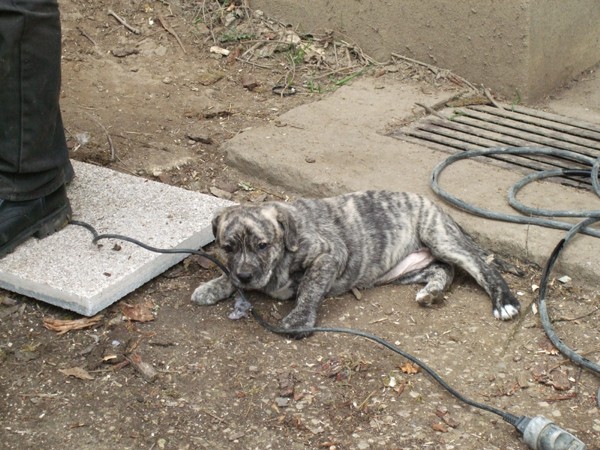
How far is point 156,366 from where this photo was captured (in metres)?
4.53

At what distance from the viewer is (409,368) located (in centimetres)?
450

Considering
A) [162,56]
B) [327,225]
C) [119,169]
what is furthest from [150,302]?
[162,56]

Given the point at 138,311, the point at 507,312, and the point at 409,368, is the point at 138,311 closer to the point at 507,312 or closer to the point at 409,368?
the point at 409,368

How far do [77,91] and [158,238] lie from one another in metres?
2.69

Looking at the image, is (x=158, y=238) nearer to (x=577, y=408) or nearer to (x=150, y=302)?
(x=150, y=302)

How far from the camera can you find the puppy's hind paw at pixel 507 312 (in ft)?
16.0

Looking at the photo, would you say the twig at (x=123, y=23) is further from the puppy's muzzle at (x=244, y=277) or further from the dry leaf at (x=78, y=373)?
the dry leaf at (x=78, y=373)

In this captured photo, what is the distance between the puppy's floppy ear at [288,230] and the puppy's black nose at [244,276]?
0.31 m

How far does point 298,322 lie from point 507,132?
2.77m

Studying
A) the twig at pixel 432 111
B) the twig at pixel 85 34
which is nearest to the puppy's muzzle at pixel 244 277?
the twig at pixel 432 111

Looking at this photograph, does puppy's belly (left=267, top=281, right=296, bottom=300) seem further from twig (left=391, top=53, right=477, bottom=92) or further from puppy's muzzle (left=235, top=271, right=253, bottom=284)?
twig (left=391, top=53, right=477, bottom=92)

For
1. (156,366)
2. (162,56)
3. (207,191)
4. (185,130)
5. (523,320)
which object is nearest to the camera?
(156,366)

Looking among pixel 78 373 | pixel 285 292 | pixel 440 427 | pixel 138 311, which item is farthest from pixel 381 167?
pixel 78 373

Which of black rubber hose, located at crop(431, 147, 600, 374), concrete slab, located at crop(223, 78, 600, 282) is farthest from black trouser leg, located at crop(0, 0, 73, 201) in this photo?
black rubber hose, located at crop(431, 147, 600, 374)
